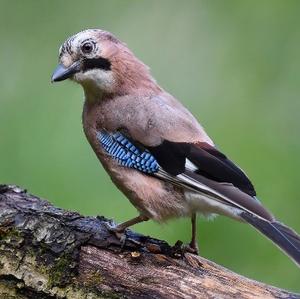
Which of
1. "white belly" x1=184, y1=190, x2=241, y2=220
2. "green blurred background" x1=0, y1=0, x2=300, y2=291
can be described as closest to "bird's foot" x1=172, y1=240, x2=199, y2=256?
"white belly" x1=184, y1=190, x2=241, y2=220

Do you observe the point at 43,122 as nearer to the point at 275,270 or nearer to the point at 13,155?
the point at 13,155

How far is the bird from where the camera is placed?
8312mm

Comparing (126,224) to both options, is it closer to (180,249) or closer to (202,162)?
(180,249)

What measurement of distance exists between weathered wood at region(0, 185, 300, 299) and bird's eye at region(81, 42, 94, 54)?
42.6 inches

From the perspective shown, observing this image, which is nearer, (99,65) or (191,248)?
(191,248)

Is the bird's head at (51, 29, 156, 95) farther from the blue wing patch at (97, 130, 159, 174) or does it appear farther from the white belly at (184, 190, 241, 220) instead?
the white belly at (184, 190, 241, 220)

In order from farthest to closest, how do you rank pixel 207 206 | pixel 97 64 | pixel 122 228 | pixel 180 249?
pixel 97 64
pixel 122 228
pixel 180 249
pixel 207 206

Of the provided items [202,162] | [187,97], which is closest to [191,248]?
[202,162]

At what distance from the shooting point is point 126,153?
28.6ft

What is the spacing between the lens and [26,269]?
27.1 ft

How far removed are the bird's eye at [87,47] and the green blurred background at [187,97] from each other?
158 centimetres

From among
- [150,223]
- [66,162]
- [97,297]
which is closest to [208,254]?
[150,223]

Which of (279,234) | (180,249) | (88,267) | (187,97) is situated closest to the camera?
(279,234)

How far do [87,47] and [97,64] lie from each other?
137mm
